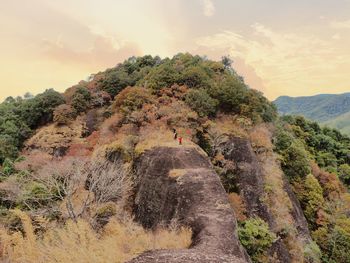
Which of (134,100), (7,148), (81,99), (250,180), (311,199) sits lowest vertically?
(311,199)

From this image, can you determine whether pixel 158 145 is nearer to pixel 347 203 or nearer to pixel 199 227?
pixel 199 227

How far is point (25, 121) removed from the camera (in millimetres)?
50812

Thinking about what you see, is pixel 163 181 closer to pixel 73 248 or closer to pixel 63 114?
pixel 73 248

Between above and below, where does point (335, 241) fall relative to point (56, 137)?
below

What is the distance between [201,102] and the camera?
35.2 meters

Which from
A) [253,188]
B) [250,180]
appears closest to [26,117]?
[250,180]

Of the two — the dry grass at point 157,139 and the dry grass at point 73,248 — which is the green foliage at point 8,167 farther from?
the dry grass at point 73,248

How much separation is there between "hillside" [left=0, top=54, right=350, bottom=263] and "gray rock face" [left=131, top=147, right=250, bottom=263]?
0.25ft

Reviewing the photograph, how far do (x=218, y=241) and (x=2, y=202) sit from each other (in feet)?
77.7

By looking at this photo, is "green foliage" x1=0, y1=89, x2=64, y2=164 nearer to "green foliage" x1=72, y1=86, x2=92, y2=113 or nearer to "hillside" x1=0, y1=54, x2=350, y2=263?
"hillside" x1=0, y1=54, x2=350, y2=263

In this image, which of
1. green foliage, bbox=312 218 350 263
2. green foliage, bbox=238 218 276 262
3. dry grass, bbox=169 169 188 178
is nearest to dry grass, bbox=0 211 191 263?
dry grass, bbox=169 169 188 178

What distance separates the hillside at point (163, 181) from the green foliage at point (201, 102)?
0.41 feet

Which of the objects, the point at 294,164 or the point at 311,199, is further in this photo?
the point at 294,164

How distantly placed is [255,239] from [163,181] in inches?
308
